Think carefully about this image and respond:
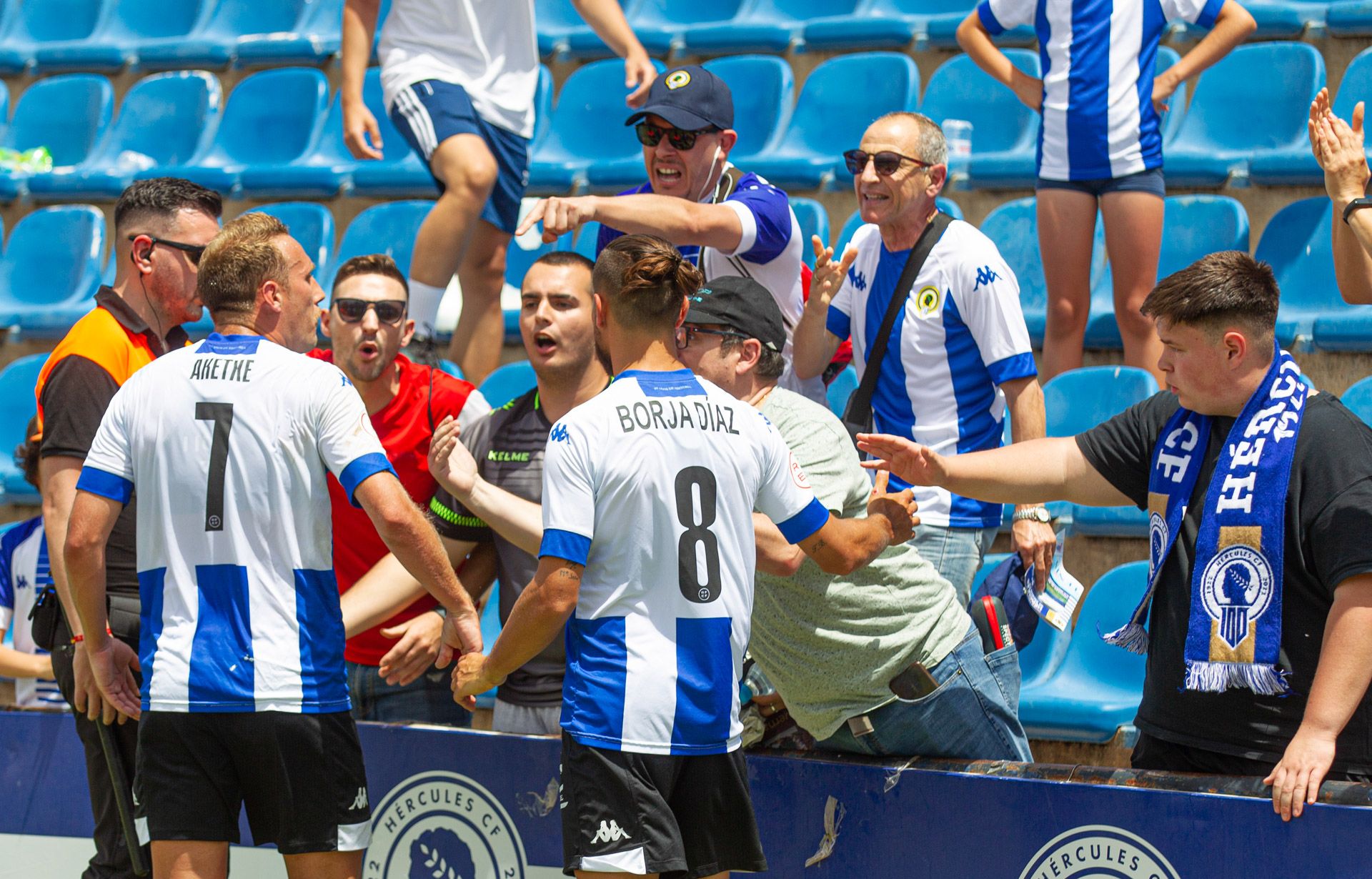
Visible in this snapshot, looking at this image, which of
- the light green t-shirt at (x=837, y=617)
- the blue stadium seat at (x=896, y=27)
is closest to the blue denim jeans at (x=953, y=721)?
the light green t-shirt at (x=837, y=617)

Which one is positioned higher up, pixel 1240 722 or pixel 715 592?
pixel 715 592

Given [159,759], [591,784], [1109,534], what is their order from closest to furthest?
[591,784]
[159,759]
[1109,534]

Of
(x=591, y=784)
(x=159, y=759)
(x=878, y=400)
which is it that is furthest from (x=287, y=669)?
(x=878, y=400)

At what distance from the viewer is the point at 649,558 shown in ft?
9.39

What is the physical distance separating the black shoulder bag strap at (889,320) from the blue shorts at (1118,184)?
3.51 feet

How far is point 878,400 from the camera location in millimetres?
4316

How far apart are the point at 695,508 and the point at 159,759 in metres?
1.29

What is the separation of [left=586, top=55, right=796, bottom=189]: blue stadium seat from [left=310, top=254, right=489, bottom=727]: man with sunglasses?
254cm

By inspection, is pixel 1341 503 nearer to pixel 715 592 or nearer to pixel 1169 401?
pixel 1169 401

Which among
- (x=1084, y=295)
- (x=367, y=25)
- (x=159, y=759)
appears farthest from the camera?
(x=367, y=25)

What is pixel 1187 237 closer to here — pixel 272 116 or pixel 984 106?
pixel 984 106

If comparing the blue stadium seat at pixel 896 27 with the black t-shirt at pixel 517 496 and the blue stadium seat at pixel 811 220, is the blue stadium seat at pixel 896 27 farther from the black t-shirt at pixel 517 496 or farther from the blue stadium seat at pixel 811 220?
the black t-shirt at pixel 517 496

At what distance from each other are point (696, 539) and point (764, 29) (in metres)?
4.88

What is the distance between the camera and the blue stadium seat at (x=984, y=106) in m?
6.45
